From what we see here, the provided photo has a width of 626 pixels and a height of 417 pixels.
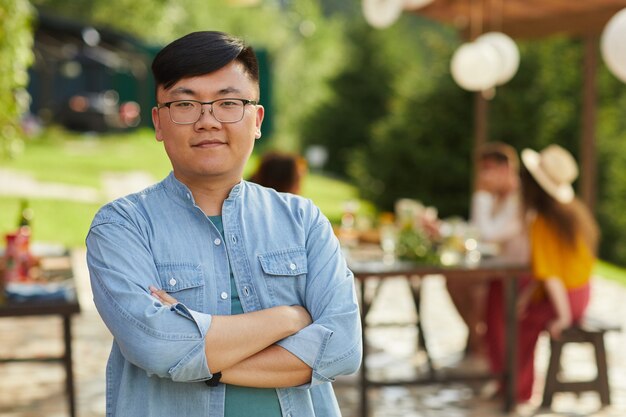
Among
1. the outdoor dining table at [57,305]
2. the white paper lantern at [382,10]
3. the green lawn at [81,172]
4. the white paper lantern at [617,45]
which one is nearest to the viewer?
the outdoor dining table at [57,305]

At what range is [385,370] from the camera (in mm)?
5422

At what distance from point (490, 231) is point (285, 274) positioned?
3706 mm

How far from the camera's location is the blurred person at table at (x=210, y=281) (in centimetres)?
172

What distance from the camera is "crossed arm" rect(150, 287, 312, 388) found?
5.68 feet

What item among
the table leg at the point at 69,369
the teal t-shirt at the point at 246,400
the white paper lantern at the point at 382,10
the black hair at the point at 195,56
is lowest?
the table leg at the point at 69,369

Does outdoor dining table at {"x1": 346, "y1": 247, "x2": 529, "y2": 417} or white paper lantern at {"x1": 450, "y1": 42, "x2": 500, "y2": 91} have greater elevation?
white paper lantern at {"x1": 450, "y1": 42, "x2": 500, "y2": 91}

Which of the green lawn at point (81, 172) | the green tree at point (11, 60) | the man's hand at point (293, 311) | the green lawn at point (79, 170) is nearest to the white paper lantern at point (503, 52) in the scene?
the green tree at point (11, 60)

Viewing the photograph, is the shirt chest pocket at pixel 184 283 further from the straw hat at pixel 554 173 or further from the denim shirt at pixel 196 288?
the straw hat at pixel 554 173

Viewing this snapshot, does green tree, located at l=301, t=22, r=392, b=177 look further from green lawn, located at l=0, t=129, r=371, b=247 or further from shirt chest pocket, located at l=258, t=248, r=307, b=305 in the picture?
shirt chest pocket, located at l=258, t=248, r=307, b=305

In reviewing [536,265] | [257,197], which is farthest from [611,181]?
[257,197]

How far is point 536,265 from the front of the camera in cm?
457

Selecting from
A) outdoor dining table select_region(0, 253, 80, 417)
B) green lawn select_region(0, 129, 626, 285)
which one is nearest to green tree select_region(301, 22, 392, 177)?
green lawn select_region(0, 129, 626, 285)

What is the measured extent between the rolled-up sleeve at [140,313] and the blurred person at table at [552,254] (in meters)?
3.11

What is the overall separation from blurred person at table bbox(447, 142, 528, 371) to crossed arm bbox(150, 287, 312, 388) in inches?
131
